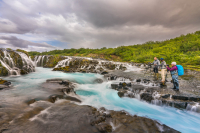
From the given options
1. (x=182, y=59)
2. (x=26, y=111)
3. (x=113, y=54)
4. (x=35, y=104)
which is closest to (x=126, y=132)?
(x=26, y=111)

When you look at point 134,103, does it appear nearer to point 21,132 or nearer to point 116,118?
point 116,118

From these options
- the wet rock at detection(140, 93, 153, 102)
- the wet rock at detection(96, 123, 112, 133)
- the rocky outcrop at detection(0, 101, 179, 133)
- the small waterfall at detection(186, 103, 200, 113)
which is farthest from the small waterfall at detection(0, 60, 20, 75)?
the small waterfall at detection(186, 103, 200, 113)

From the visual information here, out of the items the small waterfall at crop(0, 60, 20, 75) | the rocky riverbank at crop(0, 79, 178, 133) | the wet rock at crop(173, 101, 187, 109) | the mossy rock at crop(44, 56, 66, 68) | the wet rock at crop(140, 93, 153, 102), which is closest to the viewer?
the rocky riverbank at crop(0, 79, 178, 133)

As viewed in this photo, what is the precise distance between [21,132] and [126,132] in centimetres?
334

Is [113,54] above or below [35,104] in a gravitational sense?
above

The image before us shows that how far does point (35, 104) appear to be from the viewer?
14.1 ft

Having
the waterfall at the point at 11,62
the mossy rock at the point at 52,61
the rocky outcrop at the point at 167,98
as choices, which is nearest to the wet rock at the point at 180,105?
the rocky outcrop at the point at 167,98

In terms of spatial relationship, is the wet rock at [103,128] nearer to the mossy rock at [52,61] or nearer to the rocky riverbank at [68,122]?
the rocky riverbank at [68,122]

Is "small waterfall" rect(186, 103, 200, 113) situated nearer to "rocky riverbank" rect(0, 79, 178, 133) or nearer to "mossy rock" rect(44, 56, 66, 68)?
"rocky riverbank" rect(0, 79, 178, 133)

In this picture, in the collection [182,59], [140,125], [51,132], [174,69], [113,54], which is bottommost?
[140,125]

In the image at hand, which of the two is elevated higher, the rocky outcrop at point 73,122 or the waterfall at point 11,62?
the waterfall at point 11,62

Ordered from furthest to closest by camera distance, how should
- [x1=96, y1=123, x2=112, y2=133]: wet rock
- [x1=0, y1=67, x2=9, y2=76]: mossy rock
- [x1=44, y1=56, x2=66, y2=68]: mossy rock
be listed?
[x1=44, y1=56, x2=66, y2=68]: mossy rock < [x1=0, y1=67, x2=9, y2=76]: mossy rock < [x1=96, y1=123, x2=112, y2=133]: wet rock

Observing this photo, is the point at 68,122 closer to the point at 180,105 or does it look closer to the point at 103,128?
the point at 103,128

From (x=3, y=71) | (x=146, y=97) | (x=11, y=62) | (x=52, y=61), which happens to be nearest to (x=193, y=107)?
(x=146, y=97)
